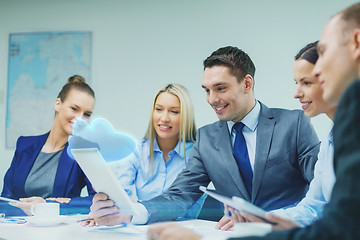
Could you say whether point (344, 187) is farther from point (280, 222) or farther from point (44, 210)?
point (44, 210)

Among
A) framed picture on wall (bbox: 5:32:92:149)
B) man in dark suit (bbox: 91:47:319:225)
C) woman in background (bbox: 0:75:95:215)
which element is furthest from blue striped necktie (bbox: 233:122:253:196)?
framed picture on wall (bbox: 5:32:92:149)

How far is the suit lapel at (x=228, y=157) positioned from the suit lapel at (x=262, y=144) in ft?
0.22

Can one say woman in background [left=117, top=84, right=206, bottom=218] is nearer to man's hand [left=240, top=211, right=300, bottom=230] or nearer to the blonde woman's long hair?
the blonde woman's long hair

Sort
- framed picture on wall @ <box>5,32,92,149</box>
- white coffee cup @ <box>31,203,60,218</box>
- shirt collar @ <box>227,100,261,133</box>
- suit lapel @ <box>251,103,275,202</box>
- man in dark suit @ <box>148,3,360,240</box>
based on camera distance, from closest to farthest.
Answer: man in dark suit @ <box>148,3,360,240</box> < white coffee cup @ <box>31,203,60,218</box> < suit lapel @ <box>251,103,275,202</box> < shirt collar @ <box>227,100,261,133</box> < framed picture on wall @ <box>5,32,92,149</box>

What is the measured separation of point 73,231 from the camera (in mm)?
1543

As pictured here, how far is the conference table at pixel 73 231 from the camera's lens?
4.64 ft

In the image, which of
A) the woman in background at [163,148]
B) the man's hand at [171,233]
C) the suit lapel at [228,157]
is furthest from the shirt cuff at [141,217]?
the woman in background at [163,148]

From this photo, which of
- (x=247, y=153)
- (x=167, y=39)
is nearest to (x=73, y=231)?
(x=247, y=153)

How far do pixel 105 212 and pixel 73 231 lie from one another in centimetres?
14

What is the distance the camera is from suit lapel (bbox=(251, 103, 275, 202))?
207 cm

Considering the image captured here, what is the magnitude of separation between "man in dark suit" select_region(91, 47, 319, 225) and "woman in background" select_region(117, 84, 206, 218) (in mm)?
340

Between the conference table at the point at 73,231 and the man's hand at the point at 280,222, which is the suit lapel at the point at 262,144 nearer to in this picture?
the conference table at the point at 73,231

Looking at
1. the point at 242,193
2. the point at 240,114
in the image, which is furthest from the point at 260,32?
the point at 242,193

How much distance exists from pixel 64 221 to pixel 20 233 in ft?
0.89
